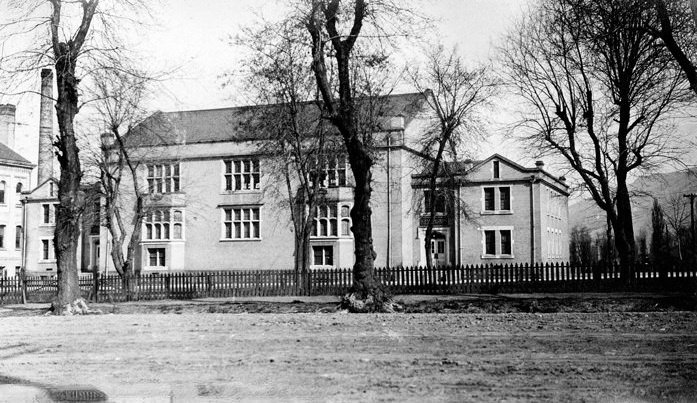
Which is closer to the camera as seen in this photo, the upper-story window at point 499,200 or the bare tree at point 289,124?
the bare tree at point 289,124

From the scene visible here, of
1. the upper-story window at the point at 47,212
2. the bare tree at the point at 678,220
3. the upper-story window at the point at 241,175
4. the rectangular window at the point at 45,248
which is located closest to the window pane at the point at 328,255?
the upper-story window at the point at 241,175

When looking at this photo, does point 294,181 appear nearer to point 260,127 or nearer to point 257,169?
point 257,169

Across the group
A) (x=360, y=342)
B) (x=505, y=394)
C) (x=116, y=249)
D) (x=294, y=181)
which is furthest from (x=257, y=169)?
(x=505, y=394)

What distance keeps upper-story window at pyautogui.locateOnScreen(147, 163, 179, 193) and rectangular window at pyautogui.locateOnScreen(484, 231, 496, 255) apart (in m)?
23.5

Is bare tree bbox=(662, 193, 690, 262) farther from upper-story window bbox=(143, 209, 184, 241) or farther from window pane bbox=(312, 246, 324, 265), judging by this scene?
upper-story window bbox=(143, 209, 184, 241)

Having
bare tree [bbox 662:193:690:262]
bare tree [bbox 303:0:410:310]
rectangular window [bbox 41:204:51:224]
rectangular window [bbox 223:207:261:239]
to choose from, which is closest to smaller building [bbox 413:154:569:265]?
rectangular window [bbox 223:207:261:239]

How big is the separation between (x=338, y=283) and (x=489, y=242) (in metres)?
22.1

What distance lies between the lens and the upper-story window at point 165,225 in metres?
50.2

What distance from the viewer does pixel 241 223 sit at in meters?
49.2

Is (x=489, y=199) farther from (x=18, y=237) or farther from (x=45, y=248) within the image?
(x=18, y=237)

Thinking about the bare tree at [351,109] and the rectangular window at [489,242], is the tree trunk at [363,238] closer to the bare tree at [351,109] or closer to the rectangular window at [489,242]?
the bare tree at [351,109]

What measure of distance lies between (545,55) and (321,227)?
2238 cm

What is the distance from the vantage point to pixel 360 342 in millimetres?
10727

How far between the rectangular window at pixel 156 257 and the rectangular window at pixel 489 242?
2423 cm
